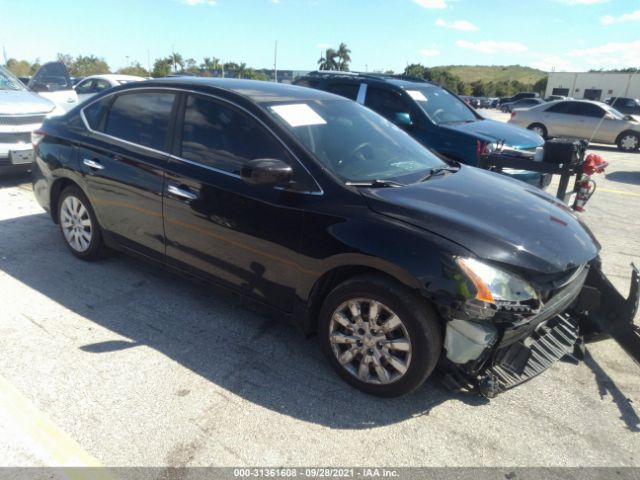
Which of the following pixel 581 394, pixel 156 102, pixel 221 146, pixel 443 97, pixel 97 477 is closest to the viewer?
pixel 97 477

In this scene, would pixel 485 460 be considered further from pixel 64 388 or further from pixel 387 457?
pixel 64 388

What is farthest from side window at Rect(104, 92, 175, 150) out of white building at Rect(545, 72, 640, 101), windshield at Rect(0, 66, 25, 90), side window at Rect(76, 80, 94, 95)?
white building at Rect(545, 72, 640, 101)

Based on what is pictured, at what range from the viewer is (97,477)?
220 centimetres

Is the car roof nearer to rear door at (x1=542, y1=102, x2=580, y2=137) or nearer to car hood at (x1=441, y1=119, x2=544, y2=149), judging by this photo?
car hood at (x1=441, y1=119, x2=544, y2=149)

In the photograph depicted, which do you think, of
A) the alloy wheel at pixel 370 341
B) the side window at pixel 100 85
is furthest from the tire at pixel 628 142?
the alloy wheel at pixel 370 341

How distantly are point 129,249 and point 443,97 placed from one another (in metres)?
5.70

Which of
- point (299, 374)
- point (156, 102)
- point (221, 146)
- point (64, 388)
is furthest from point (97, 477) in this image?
point (156, 102)

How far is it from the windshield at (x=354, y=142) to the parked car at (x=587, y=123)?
14495 millimetres

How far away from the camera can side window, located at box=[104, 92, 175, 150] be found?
3654mm

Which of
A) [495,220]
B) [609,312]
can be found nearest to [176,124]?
[495,220]

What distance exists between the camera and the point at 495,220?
9.14 ft

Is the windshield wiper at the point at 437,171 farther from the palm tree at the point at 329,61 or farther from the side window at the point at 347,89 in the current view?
the palm tree at the point at 329,61

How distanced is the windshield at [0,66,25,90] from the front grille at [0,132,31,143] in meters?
1.42

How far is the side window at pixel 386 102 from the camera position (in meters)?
7.16
